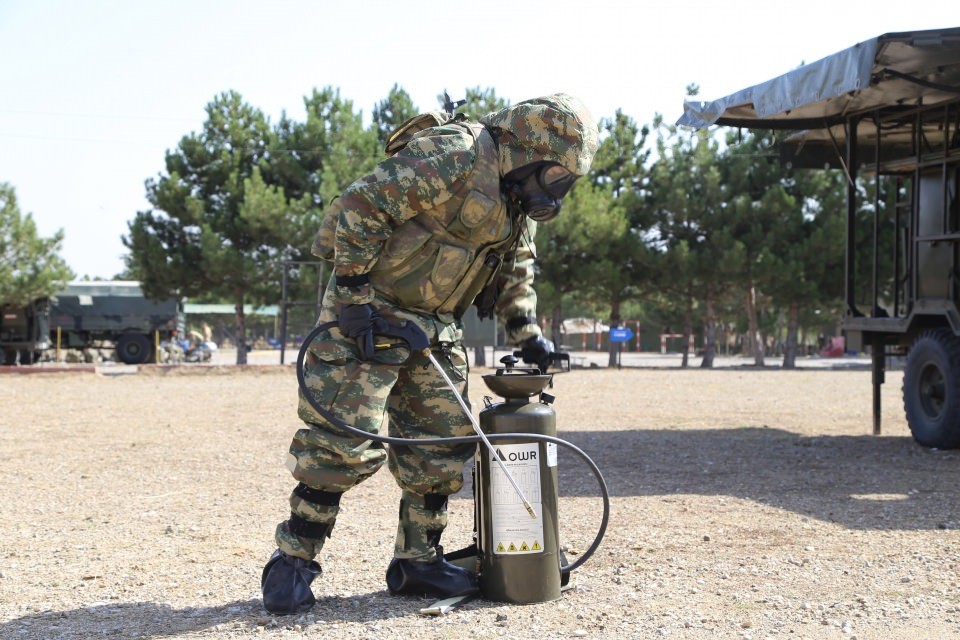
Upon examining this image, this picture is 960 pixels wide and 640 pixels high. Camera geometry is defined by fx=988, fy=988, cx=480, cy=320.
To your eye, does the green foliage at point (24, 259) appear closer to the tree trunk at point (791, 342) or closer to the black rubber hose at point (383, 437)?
the tree trunk at point (791, 342)

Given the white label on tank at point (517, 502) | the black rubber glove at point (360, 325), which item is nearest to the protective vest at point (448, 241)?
the black rubber glove at point (360, 325)

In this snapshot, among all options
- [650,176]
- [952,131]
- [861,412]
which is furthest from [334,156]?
[952,131]

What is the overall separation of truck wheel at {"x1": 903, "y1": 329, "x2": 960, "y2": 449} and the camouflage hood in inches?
A: 229

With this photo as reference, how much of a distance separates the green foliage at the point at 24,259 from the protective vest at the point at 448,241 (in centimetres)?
2695

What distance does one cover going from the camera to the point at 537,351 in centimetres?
402

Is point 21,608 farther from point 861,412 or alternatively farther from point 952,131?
point 861,412

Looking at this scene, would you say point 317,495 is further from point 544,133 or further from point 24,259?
point 24,259

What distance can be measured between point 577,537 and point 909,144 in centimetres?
731

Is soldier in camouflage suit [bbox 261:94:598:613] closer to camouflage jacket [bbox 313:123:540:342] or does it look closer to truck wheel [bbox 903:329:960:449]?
camouflage jacket [bbox 313:123:540:342]

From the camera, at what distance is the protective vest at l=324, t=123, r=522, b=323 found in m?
3.50

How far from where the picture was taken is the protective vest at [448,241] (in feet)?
11.5

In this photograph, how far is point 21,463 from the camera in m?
7.67

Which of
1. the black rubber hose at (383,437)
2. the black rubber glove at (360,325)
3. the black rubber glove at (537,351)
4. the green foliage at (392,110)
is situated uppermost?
the green foliage at (392,110)

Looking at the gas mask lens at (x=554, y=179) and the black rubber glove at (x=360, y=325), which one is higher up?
the gas mask lens at (x=554, y=179)
